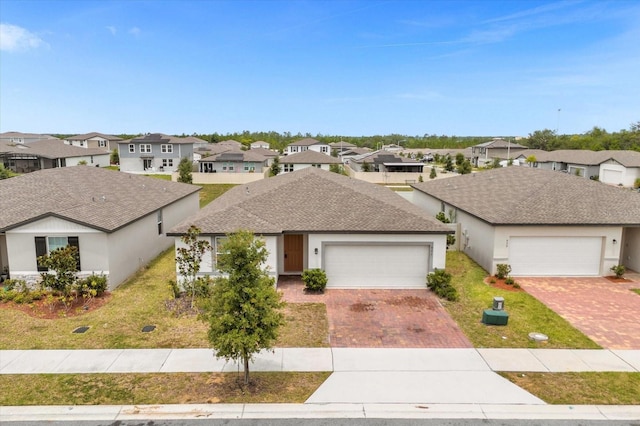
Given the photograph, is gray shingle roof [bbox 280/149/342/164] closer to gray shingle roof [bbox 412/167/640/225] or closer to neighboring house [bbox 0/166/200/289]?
gray shingle roof [bbox 412/167/640/225]

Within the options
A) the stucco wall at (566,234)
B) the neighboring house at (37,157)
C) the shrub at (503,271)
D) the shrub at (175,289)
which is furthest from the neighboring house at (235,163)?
the shrub at (503,271)

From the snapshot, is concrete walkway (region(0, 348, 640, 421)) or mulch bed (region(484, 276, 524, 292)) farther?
mulch bed (region(484, 276, 524, 292))

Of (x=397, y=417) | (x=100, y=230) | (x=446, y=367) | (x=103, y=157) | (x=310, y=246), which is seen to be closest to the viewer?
(x=397, y=417)

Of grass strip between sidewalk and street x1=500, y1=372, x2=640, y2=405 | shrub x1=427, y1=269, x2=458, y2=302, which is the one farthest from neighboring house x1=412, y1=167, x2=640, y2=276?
grass strip between sidewalk and street x1=500, y1=372, x2=640, y2=405

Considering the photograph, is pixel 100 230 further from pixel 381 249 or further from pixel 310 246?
pixel 381 249

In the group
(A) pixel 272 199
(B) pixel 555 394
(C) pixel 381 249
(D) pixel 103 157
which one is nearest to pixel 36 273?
(A) pixel 272 199

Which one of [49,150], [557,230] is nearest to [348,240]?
[557,230]
